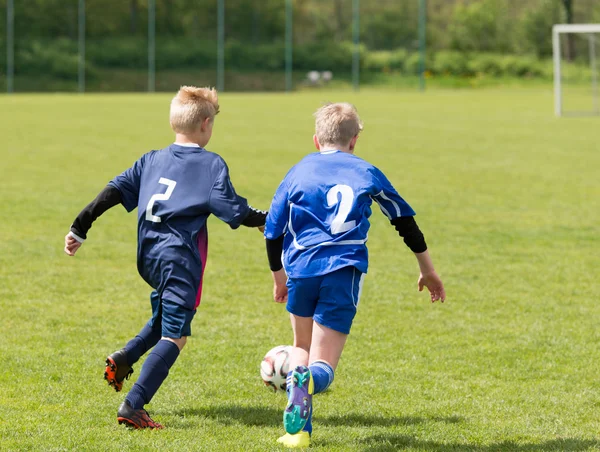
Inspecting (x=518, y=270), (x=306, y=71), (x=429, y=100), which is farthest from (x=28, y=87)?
(x=518, y=270)

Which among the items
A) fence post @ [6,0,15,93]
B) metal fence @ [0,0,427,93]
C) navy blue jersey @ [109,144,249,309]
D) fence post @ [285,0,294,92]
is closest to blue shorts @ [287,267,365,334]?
navy blue jersey @ [109,144,249,309]

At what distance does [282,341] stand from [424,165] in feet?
34.0

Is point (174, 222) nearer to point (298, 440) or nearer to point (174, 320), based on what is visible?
point (174, 320)

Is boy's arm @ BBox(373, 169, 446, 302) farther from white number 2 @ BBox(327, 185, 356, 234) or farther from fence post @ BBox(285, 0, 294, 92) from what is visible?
fence post @ BBox(285, 0, 294, 92)

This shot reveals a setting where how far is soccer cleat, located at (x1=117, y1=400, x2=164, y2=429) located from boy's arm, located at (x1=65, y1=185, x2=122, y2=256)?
0.78 metres

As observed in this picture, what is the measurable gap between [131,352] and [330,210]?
118 centimetres

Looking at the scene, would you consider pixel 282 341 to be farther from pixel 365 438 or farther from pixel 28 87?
pixel 28 87

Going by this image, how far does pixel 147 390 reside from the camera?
154 inches

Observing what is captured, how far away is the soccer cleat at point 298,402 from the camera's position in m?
3.55

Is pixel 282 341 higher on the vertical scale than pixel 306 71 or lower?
lower

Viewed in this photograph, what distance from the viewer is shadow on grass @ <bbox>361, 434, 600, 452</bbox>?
12.7 ft

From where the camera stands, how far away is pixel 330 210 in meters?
3.84

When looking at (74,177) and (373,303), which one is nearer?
(373,303)

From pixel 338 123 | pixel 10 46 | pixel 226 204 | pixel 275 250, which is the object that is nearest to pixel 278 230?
pixel 275 250
